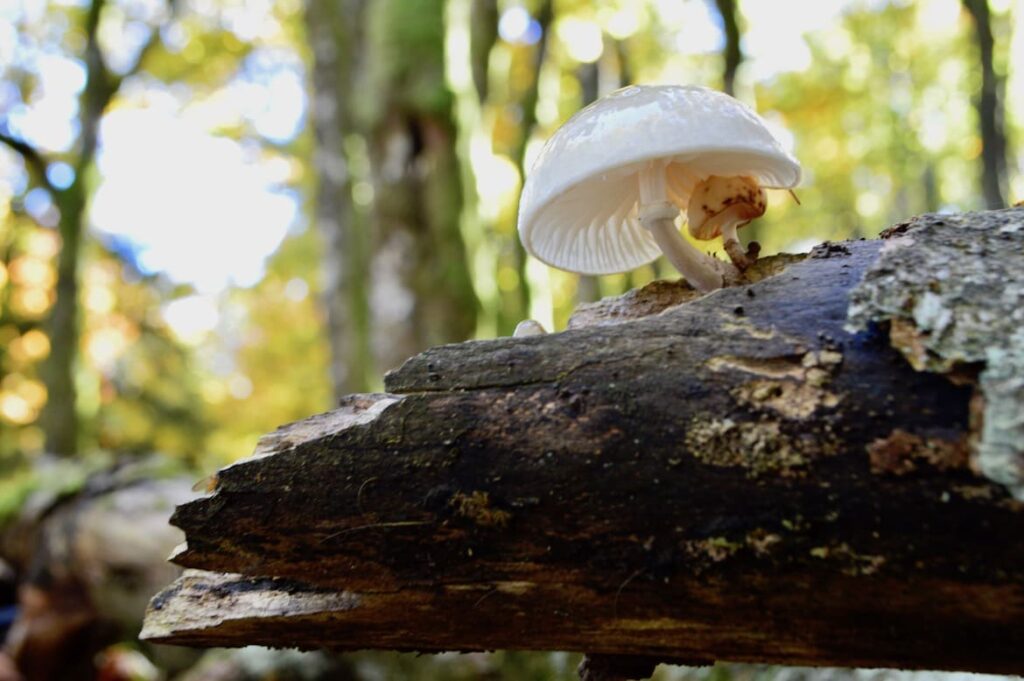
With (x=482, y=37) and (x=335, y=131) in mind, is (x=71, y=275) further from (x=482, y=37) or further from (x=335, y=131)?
(x=482, y=37)

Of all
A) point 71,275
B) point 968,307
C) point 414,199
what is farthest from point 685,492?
point 71,275

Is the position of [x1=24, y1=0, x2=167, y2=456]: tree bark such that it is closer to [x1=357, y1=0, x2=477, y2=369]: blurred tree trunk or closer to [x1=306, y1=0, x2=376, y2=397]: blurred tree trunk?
[x1=306, y1=0, x2=376, y2=397]: blurred tree trunk

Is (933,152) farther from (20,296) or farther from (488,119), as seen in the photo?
(20,296)

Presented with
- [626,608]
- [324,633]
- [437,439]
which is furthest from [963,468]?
[324,633]

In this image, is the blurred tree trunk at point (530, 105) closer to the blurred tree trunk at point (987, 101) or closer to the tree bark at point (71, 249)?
the blurred tree trunk at point (987, 101)

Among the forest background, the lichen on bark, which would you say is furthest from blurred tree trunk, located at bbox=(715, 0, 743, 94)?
the lichen on bark

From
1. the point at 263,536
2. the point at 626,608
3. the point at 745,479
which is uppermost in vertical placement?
the point at 745,479

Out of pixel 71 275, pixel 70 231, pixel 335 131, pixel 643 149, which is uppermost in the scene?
pixel 335 131
